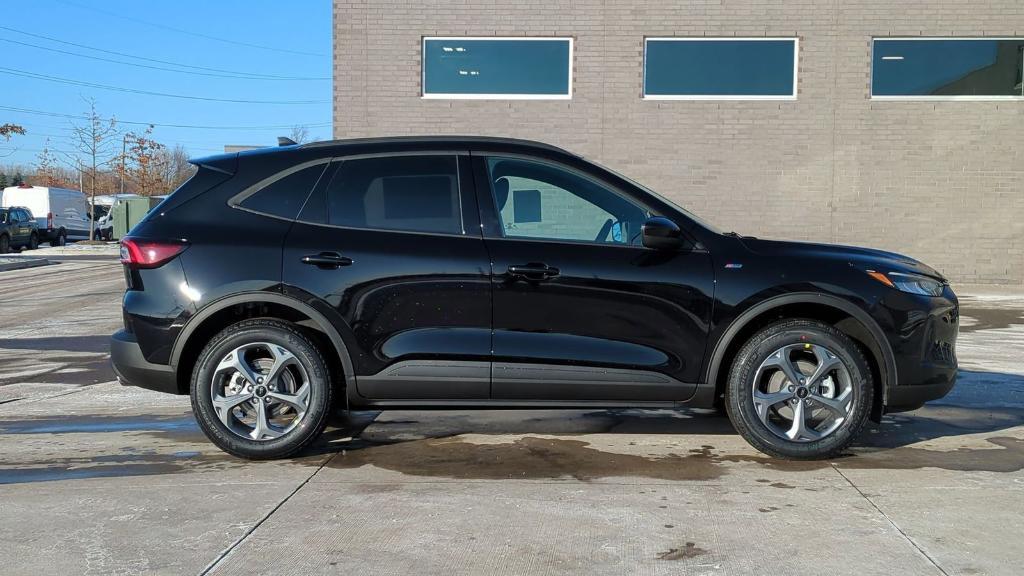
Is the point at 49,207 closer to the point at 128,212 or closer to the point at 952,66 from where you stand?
the point at 128,212

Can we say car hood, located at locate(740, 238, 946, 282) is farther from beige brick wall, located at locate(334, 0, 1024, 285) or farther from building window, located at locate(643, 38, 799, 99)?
building window, located at locate(643, 38, 799, 99)

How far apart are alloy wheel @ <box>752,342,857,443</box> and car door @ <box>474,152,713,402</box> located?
0.41m

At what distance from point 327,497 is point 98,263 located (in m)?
26.6

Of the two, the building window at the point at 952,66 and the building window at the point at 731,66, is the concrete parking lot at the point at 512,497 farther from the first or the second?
the building window at the point at 952,66

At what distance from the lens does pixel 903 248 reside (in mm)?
16484

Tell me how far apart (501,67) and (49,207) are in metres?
33.3

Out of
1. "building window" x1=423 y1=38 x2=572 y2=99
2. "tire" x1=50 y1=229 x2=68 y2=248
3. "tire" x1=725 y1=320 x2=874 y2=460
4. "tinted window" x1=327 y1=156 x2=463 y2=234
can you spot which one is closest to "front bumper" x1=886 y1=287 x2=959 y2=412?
"tire" x1=725 y1=320 x2=874 y2=460

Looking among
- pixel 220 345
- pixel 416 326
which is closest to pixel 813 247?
pixel 416 326

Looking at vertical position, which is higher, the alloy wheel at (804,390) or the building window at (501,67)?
the building window at (501,67)

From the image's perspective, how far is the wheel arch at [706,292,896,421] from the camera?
16.9 feet

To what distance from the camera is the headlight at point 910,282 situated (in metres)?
5.20

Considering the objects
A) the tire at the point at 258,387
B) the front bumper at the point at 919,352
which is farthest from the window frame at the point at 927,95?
the tire at the point at 258,387

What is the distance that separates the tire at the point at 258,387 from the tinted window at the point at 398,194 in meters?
0.75

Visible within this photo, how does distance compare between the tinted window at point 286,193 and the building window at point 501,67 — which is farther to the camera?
the building window at point 501,67
